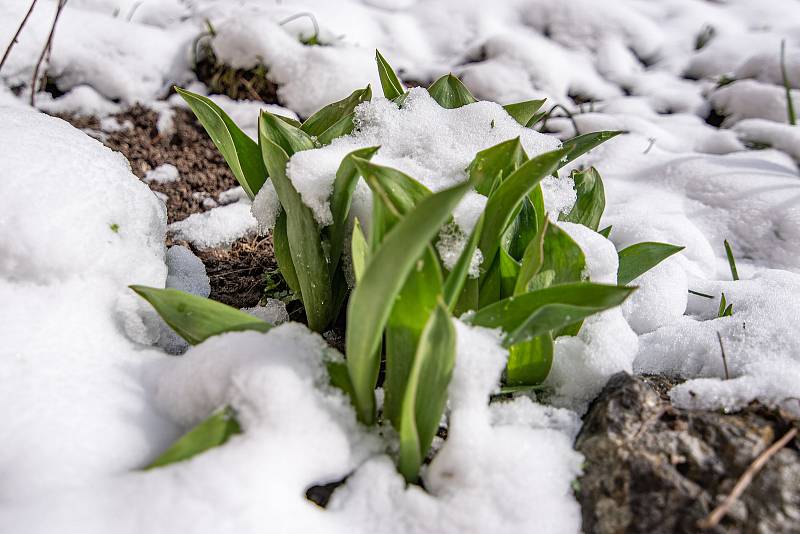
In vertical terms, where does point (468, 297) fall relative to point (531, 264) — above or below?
below

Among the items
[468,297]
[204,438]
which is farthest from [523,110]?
[204,438]

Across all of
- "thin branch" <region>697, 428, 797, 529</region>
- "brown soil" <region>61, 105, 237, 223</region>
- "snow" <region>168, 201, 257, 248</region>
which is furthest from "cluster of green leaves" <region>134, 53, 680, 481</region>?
"brown soil" <region>61, 105, 237, 223</region>

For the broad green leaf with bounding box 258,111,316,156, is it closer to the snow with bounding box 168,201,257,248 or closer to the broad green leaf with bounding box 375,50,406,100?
the broad green leaf with bounding box 375,50,406,100

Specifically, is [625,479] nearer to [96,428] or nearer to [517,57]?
[96,428]

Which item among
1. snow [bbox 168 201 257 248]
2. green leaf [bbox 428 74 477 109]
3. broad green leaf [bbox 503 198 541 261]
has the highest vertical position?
green leaf [bbox 428 74 477 109]

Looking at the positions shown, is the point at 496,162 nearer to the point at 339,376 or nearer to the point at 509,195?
the point at 509,195

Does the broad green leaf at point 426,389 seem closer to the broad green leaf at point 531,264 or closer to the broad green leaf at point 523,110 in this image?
the broad green leaf at point 531,264
